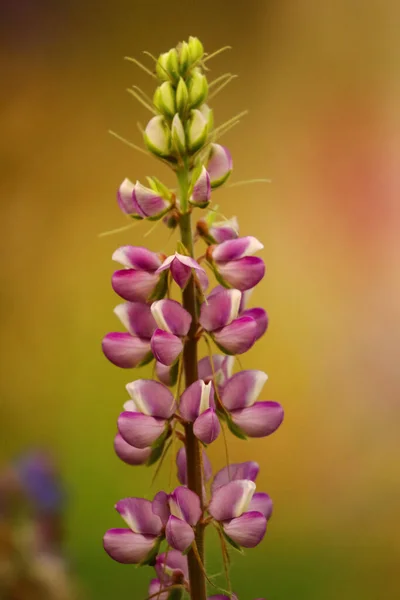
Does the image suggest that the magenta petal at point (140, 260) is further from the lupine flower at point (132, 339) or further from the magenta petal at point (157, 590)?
the magenta petal at point (157, 590)

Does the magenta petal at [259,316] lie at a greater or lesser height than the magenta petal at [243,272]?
lesser

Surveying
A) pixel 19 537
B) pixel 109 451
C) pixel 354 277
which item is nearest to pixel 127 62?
pixel 354 277

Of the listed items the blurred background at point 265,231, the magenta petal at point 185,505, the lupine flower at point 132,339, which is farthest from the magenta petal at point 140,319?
the blurred background at point 265,231

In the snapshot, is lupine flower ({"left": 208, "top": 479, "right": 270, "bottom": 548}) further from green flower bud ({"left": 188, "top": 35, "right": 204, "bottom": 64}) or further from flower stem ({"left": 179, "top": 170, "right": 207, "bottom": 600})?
green flower bud ({"left": 188, "top": 35, "right": 204, "bottom": 64})

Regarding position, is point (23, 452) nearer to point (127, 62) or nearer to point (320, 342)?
point (320, 342)

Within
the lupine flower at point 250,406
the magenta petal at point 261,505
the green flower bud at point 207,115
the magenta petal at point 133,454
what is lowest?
the magenta petal at point 261,505

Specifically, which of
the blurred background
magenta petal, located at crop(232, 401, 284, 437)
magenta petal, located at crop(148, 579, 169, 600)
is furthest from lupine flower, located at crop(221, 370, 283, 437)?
the blurred background
